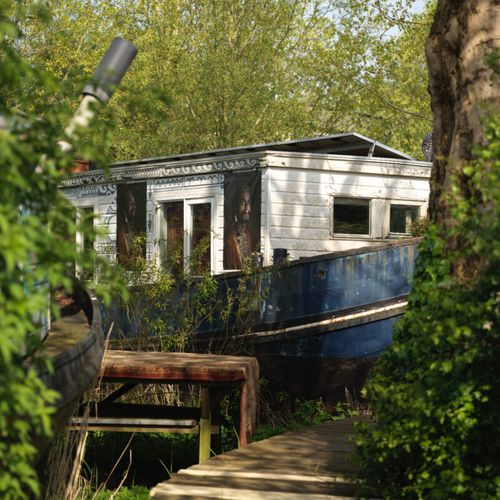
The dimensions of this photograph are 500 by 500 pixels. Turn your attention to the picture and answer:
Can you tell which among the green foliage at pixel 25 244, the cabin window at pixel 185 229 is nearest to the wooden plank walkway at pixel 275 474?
→ the green foliage at pixel 25 244

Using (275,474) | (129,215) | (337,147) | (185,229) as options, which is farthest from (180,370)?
(129,215)

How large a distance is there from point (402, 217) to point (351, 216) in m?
0.85

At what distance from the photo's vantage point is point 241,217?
15047 millimetres

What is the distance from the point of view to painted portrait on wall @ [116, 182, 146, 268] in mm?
16750

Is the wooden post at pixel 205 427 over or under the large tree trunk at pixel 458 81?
under

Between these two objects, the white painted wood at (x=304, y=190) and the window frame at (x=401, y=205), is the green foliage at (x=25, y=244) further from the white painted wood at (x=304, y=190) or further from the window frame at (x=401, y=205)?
the window frame at (x=401, y=205)

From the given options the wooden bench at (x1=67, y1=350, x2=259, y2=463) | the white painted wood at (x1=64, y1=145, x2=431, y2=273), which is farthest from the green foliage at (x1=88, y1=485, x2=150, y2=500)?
the white painted wood at (x1=64, y1=145, x2=431, y2=273)

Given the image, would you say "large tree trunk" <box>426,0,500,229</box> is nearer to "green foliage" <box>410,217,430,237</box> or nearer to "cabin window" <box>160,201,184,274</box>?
"green foliage" <box>410,217,430,237</box>

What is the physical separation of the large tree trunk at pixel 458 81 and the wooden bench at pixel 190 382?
3.20 metres

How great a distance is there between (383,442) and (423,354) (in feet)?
1.69

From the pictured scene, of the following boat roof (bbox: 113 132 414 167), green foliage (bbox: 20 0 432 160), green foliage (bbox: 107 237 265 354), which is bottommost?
green foliage (bbox: 107 237 265 354)

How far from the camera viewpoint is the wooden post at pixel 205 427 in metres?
9.39

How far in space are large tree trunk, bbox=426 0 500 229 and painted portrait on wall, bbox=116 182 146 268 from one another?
10101mm

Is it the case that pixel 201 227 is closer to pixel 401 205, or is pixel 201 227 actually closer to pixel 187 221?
pixel 187 221
